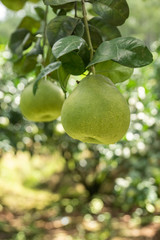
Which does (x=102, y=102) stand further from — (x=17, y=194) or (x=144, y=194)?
(x=17, y=194)

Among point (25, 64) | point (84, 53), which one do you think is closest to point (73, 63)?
point (84, 53)

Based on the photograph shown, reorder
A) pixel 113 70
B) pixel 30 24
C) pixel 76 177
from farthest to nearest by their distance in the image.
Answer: pixel 76 177 < pixel 30 24 < pixel 113 70

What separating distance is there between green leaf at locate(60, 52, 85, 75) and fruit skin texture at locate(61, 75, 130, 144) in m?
0.03

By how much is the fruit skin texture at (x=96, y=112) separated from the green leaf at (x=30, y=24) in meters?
0.61

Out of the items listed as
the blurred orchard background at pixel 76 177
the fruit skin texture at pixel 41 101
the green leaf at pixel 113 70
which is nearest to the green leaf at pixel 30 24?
the fruit skin texture at pixel 41 101

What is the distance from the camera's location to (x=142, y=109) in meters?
1.93

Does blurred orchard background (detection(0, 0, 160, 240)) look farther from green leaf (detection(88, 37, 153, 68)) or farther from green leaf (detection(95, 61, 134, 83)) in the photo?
green leaf (detection(88, 37, 153, 68))

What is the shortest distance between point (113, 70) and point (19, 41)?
49 cm

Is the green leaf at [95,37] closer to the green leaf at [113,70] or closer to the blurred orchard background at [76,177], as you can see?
the green leaf at [113,70]

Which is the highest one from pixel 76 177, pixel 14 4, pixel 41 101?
pixel 14 4

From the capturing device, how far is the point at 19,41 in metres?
1.01

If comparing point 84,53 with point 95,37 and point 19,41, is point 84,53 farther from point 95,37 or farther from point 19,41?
point 19,41

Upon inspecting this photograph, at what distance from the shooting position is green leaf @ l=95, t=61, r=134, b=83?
2.14 ft

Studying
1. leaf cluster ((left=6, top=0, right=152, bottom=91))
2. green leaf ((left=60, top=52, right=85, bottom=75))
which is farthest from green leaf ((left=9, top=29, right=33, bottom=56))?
green leaf ((left=60, top=52, right=85, bottom=75))
